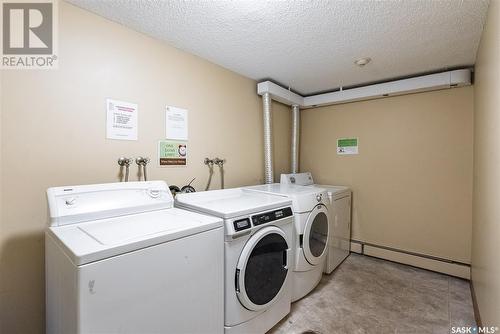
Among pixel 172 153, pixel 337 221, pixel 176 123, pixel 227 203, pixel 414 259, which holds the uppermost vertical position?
pixel 176 123

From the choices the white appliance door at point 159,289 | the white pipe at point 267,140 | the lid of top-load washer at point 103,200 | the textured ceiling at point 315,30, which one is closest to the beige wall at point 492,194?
the textured ceiling at point 315,30

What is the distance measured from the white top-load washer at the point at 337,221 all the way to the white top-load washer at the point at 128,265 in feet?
5.07

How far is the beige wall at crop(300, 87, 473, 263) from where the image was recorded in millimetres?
2385

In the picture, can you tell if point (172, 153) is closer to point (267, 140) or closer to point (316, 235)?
point (267, 140)

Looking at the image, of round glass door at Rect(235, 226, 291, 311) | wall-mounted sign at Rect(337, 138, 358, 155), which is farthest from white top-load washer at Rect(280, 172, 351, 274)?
round glass door at Rect(235, 226, 291, 311)

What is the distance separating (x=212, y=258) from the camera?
49.1 inches

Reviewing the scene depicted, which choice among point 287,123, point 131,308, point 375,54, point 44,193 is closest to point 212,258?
point 131,308

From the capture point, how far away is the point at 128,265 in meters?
0.93

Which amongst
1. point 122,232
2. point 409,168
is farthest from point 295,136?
point 122,232

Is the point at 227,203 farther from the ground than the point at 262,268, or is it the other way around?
the point at 227,203

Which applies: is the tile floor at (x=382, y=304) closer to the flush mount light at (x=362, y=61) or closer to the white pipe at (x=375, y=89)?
the white pipe at (x=375, y=89)

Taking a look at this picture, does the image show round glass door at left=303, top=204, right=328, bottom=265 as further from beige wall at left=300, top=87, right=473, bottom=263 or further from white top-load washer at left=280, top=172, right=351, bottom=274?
beige wall at left=300, top=87, right=473, bottom=263

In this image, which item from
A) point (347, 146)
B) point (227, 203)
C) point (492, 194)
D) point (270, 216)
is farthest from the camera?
point (347, 146)

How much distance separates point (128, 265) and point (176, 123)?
4.30ft
